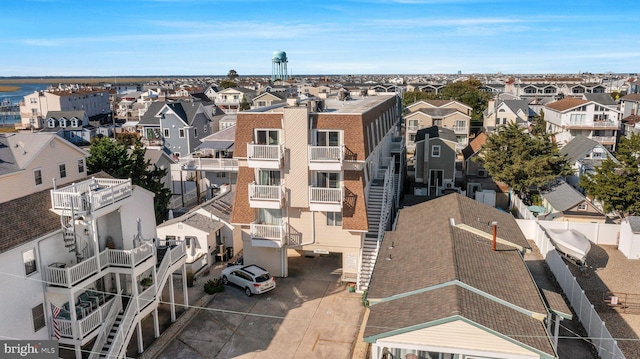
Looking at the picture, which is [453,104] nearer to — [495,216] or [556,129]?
[556,129]

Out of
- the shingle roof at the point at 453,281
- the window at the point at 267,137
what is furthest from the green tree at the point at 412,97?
the shingle roof at the point at 453,281

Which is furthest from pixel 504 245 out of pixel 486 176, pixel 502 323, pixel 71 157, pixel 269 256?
pixel 486 176

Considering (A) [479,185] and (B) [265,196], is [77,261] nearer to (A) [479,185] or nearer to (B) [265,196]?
(B) [265,196]

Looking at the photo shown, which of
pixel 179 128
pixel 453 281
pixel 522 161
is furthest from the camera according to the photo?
pixel 179 128

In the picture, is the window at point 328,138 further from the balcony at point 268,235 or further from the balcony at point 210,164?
the balcony at point 210,164

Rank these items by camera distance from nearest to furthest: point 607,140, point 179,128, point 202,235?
point 202,235, point 179,128, point 607,140

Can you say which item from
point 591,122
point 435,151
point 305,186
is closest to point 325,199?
point 305,186
